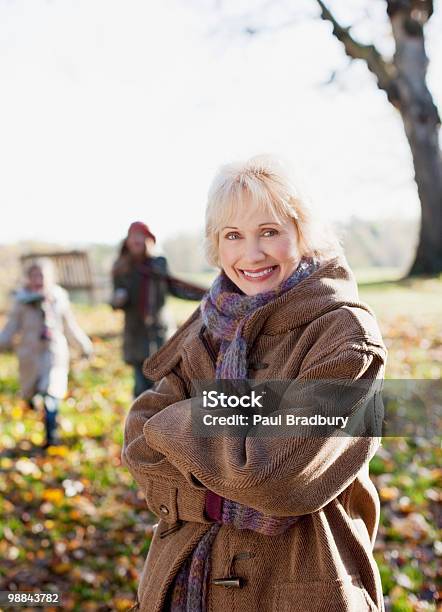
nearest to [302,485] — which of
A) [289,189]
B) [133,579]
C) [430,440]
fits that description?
[289,189]

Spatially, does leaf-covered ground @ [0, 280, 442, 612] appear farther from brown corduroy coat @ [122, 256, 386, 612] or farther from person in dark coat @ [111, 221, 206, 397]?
brown corduroy coat @ [122, 256, 386, 612]

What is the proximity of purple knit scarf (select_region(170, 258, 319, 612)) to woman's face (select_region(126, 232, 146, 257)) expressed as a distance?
16.4ft

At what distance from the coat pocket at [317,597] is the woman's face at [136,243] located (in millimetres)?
5419

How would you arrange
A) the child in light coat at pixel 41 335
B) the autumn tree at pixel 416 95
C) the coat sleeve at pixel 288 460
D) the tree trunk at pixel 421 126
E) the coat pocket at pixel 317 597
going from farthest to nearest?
the tree trunk at pixel 421 126 → the autumn tree at pixel 416 95 → the child in light coat at pixel 41 335 → the coat pocket at pixel 317 597 → the coat sleeve at pixel 288 460

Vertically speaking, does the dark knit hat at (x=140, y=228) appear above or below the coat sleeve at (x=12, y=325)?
above

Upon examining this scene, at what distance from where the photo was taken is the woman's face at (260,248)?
6.27 feet

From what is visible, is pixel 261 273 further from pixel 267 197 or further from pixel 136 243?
pixel 136 243

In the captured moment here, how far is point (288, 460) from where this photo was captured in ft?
5.39

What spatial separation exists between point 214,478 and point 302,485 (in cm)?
23

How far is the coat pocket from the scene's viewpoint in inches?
68.6

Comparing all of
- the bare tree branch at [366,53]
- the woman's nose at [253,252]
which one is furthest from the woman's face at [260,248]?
→ the bare tree branch at [366,53]

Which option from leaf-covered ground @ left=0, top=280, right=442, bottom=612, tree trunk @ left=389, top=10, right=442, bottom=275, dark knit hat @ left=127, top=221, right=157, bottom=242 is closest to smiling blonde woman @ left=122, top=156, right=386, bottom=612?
leaf-covered ground @ left=0, top=280, right=442, bottom=612

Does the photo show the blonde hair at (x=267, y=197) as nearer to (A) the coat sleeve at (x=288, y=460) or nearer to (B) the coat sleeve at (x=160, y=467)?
(A) the coat sleeve at (x=288, y=460)

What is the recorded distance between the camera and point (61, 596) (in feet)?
13.1
